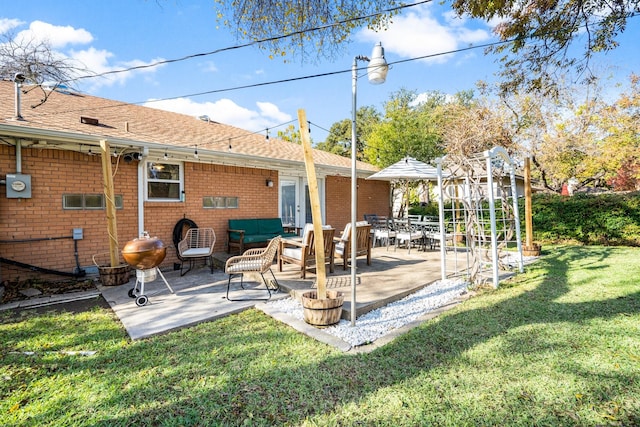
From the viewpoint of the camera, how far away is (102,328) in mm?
3990

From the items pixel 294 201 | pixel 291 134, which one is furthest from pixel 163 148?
pixel 291 134

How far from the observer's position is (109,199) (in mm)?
5844

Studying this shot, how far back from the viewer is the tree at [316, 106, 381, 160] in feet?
98.0

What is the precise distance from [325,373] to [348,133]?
1164 inches

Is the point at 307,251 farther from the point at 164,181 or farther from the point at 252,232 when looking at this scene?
the point at 164,181

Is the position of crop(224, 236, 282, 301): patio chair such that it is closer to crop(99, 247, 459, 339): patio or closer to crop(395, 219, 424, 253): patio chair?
crop(99, 247, 459, 339): patio

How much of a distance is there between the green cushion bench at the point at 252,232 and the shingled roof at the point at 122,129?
166cm

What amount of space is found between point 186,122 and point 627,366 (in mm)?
11181

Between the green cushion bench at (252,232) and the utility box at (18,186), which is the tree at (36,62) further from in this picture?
the green cushion bench at (252,232)

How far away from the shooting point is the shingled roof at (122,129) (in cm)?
570

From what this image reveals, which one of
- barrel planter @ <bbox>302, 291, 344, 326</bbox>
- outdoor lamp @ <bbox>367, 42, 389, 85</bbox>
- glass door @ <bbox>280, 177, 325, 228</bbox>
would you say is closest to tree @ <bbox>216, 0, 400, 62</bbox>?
outdoor lamp @ <bbox>367, 42, 389, 85</bbox>

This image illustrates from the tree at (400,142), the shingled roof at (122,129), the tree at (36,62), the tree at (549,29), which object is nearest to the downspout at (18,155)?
the shingled roof at (122,129)

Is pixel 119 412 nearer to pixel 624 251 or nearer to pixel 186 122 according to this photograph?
pixel 186 122

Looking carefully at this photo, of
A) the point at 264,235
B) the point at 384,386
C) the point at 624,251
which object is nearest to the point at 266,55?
the point at 264,235
